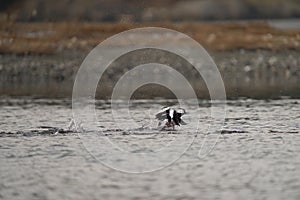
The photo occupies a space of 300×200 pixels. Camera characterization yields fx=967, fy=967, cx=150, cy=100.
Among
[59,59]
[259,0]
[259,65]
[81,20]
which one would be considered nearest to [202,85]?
[259,65]

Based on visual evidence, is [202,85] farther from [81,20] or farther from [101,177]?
[101,177]

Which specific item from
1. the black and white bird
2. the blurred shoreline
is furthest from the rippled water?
the blurred shoreline

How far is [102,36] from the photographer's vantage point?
45.8 meters

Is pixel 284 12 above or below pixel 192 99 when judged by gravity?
above

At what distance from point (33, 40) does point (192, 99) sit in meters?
15.4

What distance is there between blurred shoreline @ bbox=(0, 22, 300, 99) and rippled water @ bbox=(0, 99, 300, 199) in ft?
36.1

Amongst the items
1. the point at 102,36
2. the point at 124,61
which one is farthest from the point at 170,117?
the point at 102,36

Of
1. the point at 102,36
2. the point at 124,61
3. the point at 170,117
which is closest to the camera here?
the point at 170,117

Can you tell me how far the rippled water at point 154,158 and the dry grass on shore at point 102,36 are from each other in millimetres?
16743

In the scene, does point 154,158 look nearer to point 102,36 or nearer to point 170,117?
point 170,117

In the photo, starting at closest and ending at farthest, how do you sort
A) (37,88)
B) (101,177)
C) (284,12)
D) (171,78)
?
1. (101,177)
2. (37,88)
3. (171,78)
4. (284,12)

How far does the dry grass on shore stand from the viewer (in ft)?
147

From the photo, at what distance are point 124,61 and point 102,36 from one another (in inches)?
144

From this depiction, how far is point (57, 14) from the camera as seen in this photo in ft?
157
